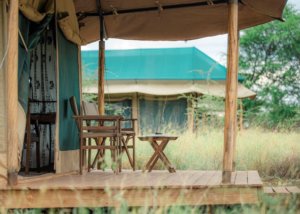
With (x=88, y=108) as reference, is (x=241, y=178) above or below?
below

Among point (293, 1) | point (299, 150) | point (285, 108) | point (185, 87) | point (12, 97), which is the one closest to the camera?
point (12, 97)

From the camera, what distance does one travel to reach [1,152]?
20.2 feet

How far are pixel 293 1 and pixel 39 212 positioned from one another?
22500 mm

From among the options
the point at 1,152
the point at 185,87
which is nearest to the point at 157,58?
the point at 185,87

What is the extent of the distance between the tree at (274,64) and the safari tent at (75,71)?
14.2 m

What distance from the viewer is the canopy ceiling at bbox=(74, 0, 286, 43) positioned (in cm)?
862

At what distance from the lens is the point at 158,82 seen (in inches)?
745

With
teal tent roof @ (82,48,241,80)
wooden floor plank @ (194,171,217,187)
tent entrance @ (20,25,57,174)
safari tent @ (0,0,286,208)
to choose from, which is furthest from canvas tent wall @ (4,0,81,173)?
teal tent roof @ (82,48,241,80)

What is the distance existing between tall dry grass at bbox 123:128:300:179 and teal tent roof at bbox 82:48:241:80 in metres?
7.33

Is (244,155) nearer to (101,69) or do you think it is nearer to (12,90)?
(101,69)

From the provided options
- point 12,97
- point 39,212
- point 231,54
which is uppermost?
point 231,54

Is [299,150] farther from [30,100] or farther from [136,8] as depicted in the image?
[30,100]

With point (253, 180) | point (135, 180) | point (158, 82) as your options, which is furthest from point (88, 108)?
point (158, 82)

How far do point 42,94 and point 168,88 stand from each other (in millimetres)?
10373
